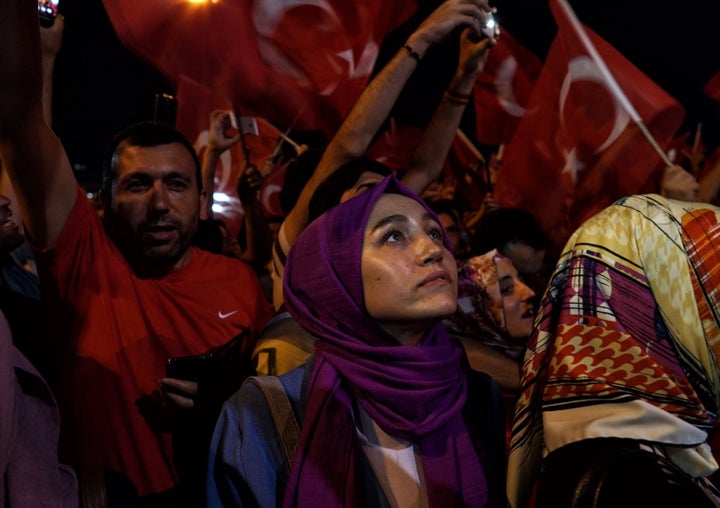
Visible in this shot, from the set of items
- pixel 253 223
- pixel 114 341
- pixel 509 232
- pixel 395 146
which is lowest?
pixel 395 146

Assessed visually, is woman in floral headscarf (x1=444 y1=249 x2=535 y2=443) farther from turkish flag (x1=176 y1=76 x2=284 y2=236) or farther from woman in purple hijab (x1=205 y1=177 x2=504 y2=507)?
turkish flag (x1=176 y1=76 x2=284 y2=236)

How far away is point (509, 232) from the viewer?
4.15m

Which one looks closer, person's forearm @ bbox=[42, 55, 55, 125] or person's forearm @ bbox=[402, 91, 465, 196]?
person's forearm @ bbox=[42, 55, 55, 125]

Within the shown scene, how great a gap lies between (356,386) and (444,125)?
1.57 metres

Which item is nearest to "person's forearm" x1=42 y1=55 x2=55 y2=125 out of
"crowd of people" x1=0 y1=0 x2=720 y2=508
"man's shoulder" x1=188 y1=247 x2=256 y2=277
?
"crowd of people" x1=0 y1=0 x2=720 y2=508

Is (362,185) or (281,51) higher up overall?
(281,51)

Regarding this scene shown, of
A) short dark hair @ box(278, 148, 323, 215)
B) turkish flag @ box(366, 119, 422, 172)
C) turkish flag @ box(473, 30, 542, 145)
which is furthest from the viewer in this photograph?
turkish flag @ box(366, 119, 422, 172)

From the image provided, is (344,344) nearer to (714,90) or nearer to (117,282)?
(117,282)

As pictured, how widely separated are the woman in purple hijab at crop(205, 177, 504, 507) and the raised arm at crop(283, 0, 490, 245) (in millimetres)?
771

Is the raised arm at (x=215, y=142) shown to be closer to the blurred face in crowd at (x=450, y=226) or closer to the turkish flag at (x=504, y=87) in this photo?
the blurred face in crowd at (x=450, y=226)

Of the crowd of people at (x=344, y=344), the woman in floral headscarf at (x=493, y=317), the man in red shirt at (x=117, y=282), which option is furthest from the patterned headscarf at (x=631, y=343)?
the man in red shirt at (x=117, y=282)

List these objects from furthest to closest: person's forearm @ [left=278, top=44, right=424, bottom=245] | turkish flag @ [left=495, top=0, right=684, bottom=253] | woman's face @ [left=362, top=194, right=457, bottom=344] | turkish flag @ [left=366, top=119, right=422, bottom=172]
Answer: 1. turkish flag @ [left=366, top=119, right=422, bottom=172]
2. turkish flag @ [left=495, top=0, right=684, bottom=253]
3. person's forearm @ [left=278, top=44, right=424, bottom=245]
4. woman's face @ [left=362, top=194, right=457, bottom=344]

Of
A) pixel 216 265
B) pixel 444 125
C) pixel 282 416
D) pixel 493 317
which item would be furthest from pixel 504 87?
pixel 282 416

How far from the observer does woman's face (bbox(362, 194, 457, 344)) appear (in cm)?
175
